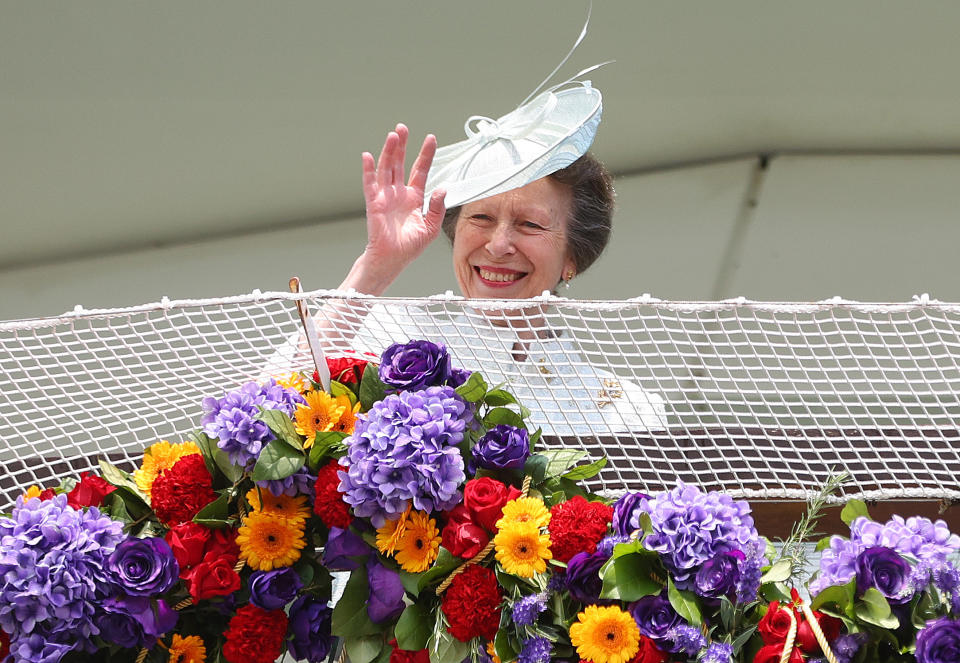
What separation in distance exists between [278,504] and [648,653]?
0.36 meters

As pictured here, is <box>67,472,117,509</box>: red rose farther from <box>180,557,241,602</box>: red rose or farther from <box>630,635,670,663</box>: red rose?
<box>630,635,670,663</box>: red rose

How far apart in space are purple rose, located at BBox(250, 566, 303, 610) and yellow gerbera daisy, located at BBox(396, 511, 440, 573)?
4.3 inches

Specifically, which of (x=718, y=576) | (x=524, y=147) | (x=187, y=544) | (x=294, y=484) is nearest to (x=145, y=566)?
(x=187, y=544)

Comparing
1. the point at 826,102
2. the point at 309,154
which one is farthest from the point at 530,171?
the point at 826,102

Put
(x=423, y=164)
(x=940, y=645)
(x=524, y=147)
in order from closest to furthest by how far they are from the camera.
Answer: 1. (x=940, y=645)
2. (x=423, y=164)
3. (x=524, y=147)

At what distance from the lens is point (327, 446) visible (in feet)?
3.31

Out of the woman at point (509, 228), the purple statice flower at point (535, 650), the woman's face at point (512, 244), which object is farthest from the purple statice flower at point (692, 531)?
the woman's face at point (512, 244)

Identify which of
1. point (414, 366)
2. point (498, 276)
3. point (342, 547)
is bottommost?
point (498, 276)

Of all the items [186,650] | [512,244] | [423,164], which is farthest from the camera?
[512,244]

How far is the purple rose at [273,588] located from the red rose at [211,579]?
0.02 metres

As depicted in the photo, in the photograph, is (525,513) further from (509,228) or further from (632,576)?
(509,228)

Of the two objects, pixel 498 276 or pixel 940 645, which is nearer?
pixel 940 645

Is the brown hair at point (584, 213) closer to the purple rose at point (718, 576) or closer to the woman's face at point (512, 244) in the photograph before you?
the woman's face at point (512, 244)

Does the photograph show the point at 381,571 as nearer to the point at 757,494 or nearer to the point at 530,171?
the point at 757,494
